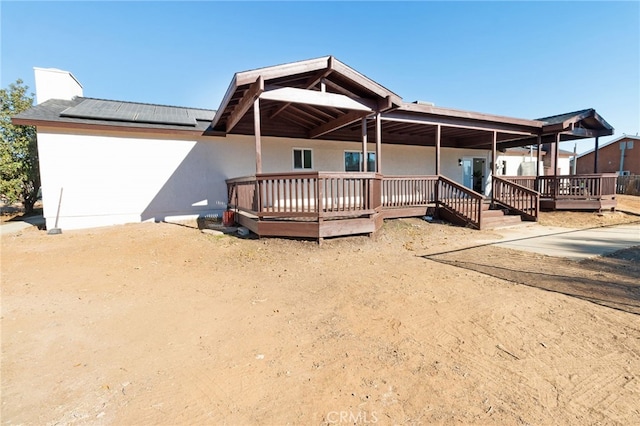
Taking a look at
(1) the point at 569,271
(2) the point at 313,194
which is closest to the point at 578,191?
(1) the point at 569,271

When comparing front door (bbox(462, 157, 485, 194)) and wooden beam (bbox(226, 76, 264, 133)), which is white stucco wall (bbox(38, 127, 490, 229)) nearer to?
wooden beam (bbox(226, 76, 264, 133))

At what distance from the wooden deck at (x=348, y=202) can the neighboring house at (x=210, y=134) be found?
0.52 m

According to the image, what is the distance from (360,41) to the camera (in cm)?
1377

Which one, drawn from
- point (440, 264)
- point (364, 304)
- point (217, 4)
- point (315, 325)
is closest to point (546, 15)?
point (440, 264)

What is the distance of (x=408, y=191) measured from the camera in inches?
358

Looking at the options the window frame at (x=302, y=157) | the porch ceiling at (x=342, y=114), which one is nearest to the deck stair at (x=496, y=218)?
the porch ceiling at (x=342, y=114)

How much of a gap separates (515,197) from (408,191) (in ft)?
14.6

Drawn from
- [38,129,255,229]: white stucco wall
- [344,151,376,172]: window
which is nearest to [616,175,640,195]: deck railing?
[344,151,376,172]: window

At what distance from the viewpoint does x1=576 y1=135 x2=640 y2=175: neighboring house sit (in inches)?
1018

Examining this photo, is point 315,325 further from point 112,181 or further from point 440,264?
point 112,181

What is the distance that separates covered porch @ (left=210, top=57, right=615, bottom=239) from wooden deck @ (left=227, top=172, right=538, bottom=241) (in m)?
0.03

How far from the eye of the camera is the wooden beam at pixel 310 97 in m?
6.46

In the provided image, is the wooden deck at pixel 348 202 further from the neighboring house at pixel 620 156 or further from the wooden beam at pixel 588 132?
the neighboring house at pixel 620 156

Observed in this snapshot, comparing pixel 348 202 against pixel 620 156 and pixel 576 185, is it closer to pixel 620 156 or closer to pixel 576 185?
pixel 576 185
